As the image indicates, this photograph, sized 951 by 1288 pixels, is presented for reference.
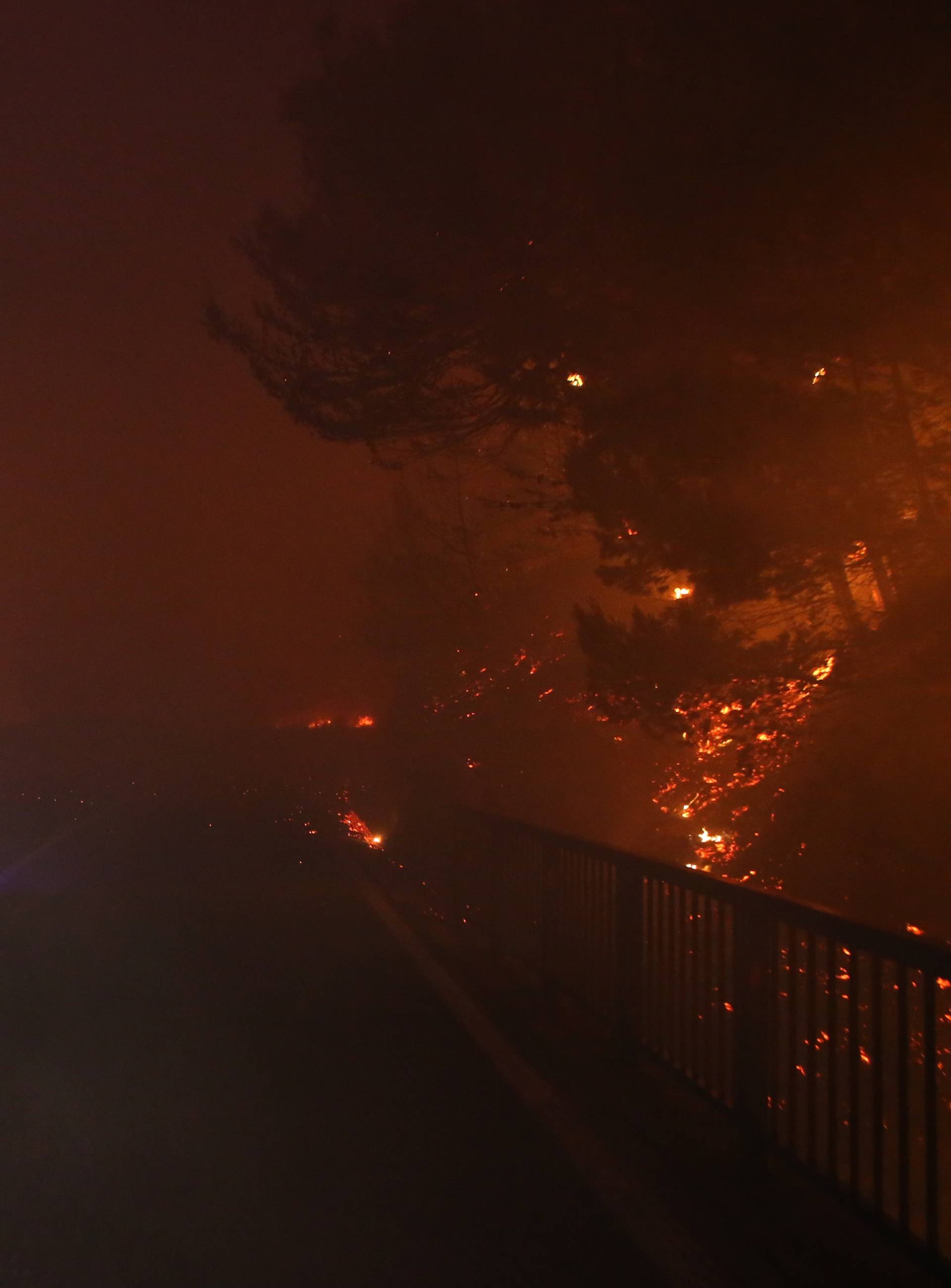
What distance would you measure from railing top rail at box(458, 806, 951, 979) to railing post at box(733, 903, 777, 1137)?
76 mm

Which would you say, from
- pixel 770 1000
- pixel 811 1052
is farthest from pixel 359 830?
pixel 811 1052

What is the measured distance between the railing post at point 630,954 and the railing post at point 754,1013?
4.17 ft

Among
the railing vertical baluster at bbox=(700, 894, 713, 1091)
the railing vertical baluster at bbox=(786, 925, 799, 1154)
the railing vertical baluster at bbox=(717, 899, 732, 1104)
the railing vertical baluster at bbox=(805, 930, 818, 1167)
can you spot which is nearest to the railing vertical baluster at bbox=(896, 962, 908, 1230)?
the railing vertical baluster at bbox=(805, 930, 818, 1167)

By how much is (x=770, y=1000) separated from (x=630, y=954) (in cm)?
166

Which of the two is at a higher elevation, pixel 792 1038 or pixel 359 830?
pixel 792 1038

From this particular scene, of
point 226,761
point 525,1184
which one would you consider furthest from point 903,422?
point 226,761

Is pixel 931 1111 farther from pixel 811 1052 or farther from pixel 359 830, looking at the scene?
pixel 359 830

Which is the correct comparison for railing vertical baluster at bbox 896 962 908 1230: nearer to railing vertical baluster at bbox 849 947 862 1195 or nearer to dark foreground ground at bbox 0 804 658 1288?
railing vertical baluster at bbox 849 947 862 1195

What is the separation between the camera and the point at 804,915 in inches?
184

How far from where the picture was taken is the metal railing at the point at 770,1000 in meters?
4.25

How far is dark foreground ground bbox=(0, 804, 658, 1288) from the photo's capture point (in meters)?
4.35

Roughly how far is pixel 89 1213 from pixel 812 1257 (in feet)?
8.97

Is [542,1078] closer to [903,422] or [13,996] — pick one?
[13,996]

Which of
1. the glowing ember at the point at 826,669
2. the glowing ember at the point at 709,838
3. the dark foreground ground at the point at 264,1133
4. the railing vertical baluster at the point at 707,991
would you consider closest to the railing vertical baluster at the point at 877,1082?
the dark foreground ground at the point at 264,1133
